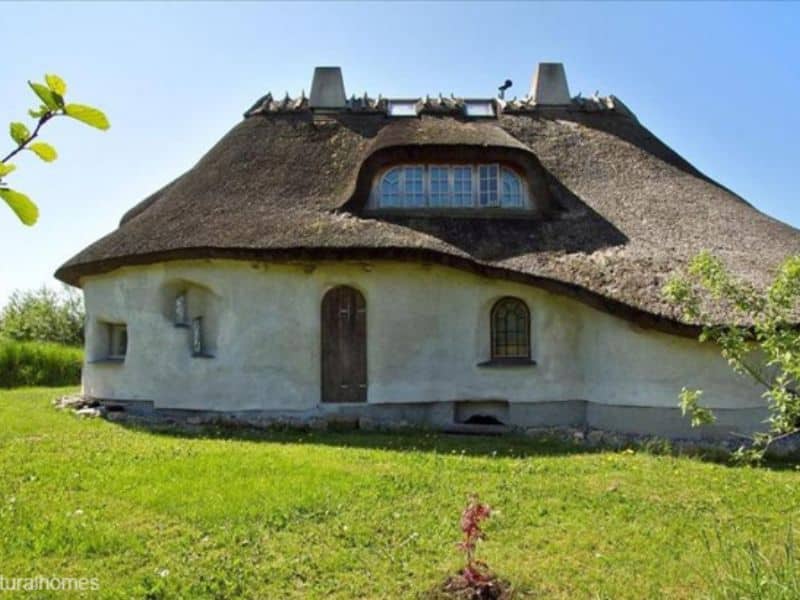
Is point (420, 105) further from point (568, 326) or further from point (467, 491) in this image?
point (467, 491)

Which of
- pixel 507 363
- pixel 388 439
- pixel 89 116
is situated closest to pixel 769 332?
pixel 89 116

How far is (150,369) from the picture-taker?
41.7ft

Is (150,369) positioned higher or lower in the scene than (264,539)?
higher

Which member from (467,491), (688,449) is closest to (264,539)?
(467,491)

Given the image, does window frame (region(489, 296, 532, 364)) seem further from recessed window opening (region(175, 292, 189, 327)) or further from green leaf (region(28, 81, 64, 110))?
green leaf (region(28, 81, 64, 110))

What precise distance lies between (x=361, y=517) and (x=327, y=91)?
1310cm

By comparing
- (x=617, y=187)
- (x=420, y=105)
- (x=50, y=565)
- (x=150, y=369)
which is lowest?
(x=50, y=565)

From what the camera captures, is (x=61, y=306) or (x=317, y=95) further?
(x=61, y=306)

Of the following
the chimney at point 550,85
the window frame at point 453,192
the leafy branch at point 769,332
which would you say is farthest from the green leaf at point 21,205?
the chimney at point 550,85

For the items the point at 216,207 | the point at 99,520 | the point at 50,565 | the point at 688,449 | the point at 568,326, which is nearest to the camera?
the point at 50,565

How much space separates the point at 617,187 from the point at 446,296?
4.94 metres

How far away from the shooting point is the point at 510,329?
12.6m

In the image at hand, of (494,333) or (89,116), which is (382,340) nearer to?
(494,333)

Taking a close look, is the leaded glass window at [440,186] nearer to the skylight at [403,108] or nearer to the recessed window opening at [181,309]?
the skylight at [403,108]
